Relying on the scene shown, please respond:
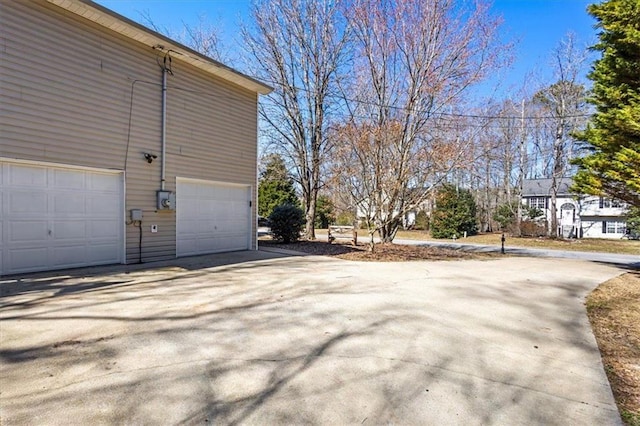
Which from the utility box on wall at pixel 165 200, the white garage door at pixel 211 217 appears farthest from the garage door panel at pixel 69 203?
the white garage door at pixel 211 217

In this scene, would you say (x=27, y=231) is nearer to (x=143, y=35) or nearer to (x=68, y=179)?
(x=68, y=179)

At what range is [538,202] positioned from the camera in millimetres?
30719

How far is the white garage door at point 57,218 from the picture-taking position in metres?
6.14

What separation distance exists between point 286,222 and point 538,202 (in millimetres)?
26931

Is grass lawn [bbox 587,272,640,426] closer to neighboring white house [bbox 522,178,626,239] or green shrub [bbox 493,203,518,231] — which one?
green shrub [bbox 493,203,518,231]

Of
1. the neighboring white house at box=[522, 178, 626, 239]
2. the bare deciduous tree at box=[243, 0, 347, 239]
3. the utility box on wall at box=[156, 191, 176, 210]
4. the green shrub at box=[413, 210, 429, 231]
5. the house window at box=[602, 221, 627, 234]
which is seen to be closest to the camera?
the utility box on wall at box=[156, 191, 176, 210]

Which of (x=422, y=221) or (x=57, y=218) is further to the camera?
(x=422, y=221)

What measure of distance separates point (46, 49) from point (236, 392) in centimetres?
730

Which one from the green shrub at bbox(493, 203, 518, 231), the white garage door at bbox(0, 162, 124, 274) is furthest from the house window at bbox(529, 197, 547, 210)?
the white garage door at bbox(0, 162, 124, 274)

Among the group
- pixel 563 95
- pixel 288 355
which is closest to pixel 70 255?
pixel 288 355

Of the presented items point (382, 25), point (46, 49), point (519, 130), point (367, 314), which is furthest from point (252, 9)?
point (519, 130)

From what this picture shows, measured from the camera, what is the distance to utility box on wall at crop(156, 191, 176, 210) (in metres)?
8.27

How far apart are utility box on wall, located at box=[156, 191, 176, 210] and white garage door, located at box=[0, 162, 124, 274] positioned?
0.83 meters

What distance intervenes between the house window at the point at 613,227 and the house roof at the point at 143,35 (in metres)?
30.4
